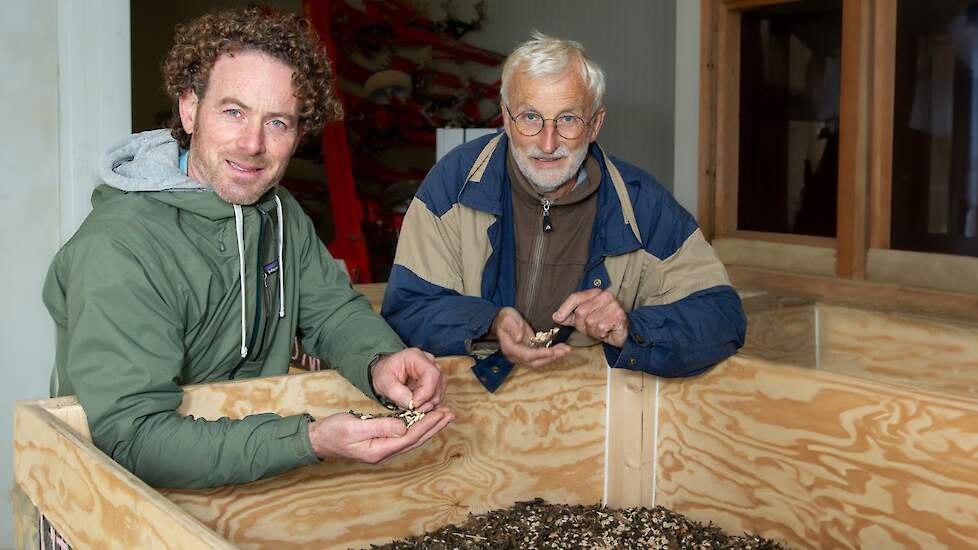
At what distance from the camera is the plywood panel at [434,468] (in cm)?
198

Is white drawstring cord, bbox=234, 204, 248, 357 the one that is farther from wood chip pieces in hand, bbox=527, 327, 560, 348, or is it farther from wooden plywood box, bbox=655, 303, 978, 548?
wooden plywood box, bbox=655, 303, 978, 548

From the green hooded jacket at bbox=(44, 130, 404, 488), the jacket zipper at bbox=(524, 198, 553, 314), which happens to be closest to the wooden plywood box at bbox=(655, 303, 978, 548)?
the jacket zipper at bbox=(524, 198, 553, 314)

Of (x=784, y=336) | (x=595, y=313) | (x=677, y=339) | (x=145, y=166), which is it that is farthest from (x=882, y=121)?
A: (x=145, y=166)

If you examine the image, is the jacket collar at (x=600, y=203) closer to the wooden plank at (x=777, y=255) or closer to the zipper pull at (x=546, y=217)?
the zipper pull at (x=546, y=217)

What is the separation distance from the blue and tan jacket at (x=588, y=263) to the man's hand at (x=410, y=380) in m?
0.37

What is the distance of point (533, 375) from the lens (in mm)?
2449

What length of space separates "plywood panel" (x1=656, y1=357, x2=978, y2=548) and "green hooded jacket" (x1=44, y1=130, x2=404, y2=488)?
0.80m

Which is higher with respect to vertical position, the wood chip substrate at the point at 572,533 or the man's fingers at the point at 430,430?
the man's fingers at the point at 430,430

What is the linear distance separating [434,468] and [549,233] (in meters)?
0.64

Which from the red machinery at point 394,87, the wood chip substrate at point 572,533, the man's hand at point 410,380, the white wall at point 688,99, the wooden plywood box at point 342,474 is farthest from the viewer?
the red machinery at point 394,87

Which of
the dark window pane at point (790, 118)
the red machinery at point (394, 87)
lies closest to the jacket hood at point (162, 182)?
the dark window pane at point (790, 118)

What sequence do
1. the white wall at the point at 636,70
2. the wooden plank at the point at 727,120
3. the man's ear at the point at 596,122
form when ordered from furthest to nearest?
the white wall at the point at 636,70
the wooden plank at the point at 727,120
the man's ear at the point at 596,122

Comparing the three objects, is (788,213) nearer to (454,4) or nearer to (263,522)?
(263,522)

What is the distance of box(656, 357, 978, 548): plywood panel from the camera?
1958mm
